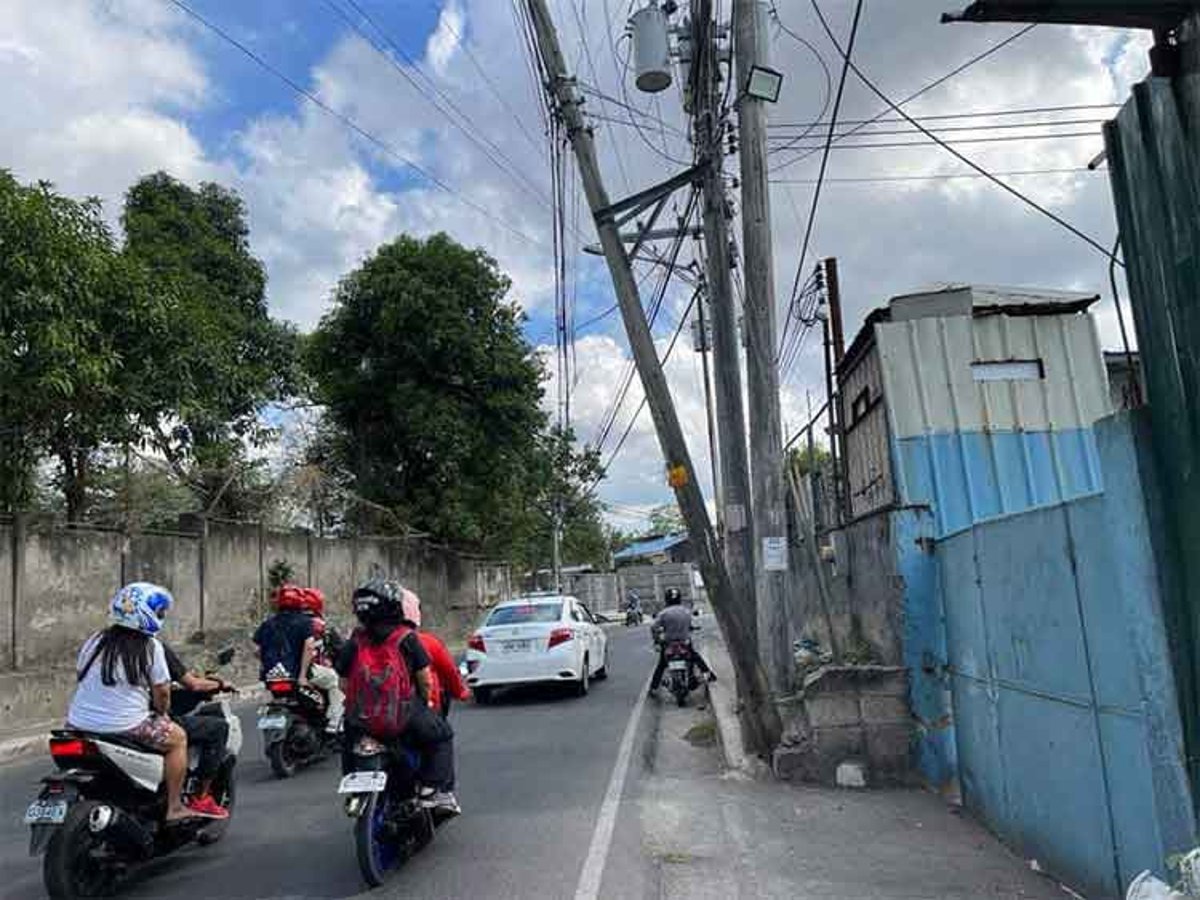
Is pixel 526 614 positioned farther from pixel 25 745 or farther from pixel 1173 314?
pixel 1173 314

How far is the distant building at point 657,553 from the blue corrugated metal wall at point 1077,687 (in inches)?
2634

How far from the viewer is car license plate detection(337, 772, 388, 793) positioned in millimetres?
5391

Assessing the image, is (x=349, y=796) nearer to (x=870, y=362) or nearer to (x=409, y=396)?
(x=870, y=362)

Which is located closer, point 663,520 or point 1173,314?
point 1173,314

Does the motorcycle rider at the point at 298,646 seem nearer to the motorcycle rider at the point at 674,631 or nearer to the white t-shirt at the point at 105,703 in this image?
the white t-shirt at the point at 105,703

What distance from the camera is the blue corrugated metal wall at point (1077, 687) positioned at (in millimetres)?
3992

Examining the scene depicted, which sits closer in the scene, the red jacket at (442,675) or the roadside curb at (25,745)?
the red jacket at (442,675)

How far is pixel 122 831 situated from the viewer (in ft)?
17.1

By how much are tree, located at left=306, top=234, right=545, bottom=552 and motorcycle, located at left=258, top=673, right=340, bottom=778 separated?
17.4 meters

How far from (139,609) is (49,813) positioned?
3.62ft

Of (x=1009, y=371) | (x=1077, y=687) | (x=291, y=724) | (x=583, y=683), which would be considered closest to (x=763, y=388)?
(x=1009, y=371)

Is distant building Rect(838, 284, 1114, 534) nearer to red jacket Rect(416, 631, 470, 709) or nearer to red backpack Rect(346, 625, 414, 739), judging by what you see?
red jacket Rect(416, 631, 470, 709)

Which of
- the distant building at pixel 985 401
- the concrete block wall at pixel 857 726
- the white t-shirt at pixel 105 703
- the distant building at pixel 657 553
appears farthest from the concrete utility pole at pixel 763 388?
the distant building at pixel 657 553

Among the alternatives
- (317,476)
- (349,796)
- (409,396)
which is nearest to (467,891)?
(349,796)
